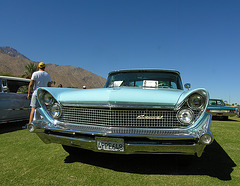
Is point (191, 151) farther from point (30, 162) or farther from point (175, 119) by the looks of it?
point (30, 162)

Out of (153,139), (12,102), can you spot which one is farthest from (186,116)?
(12,102)

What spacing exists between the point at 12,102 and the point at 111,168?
3.92m

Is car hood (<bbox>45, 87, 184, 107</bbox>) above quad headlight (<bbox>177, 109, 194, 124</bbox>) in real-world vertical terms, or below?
above

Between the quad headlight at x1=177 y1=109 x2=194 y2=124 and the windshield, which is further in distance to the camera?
the windshield

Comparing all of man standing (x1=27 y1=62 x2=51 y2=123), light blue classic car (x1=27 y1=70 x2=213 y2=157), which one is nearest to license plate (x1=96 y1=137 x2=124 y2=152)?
light blue classic car (x1=27 y1=70 x2=213 y2=157)

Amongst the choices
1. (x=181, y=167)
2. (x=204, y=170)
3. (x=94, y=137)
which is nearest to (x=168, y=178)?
(x=181, y=167)

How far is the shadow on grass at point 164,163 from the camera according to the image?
84.4 inches

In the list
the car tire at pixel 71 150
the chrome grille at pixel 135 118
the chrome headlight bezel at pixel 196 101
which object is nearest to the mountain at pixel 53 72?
the car tire at pixel 71 150

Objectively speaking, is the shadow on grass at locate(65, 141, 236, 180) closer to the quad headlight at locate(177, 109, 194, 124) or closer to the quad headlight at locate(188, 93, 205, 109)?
the quad headlight at locate(177, 109, 194, 124)

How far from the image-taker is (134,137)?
1853 mm

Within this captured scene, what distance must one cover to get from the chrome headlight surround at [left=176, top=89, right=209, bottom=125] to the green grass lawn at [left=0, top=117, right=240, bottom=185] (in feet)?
1.82

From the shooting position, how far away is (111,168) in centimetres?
222

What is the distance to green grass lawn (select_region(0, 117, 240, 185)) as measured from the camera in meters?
1.92

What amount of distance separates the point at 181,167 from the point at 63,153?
1759 mm
